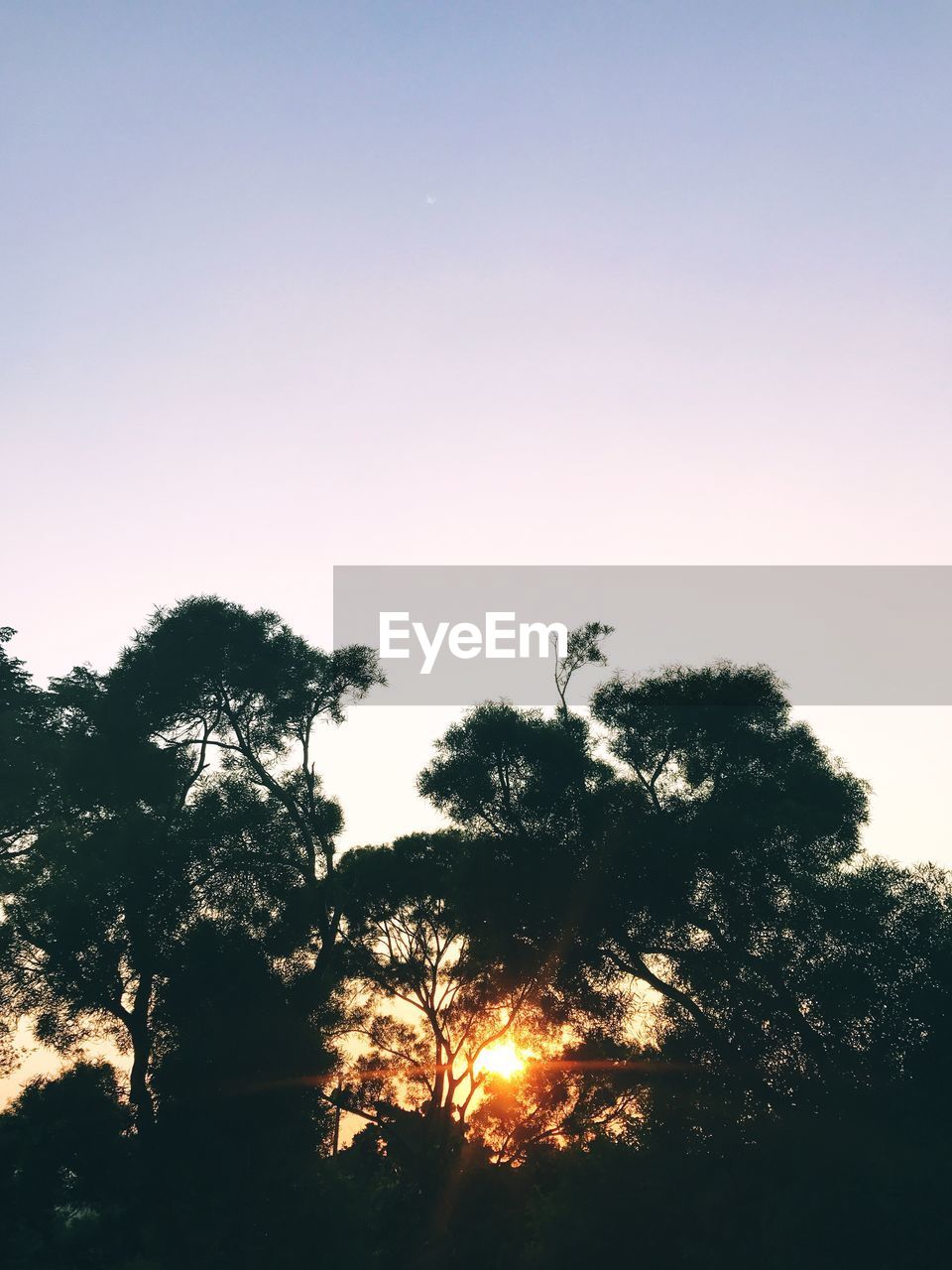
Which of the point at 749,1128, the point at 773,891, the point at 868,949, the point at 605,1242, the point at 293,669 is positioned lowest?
the point at 605,1242

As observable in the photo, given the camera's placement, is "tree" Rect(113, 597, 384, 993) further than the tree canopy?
Yes

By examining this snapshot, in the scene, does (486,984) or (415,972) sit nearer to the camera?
(486,984)

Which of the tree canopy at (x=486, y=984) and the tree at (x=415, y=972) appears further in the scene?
the tree at (x=415, y=972)

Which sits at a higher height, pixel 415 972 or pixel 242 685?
pixel 242 685

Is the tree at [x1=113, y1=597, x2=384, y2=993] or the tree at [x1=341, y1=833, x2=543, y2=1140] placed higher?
the tree at [x1=113, y1=597, x2=384, y2=993]

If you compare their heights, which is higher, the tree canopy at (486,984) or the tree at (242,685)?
the tree at (242,685)

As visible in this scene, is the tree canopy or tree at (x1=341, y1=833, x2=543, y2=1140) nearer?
the tree canopy

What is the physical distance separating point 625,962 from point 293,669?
16.4 meters

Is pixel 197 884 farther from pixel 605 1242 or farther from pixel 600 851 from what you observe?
pixel 605 1242

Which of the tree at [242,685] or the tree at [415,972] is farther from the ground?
the tree at [242,685]

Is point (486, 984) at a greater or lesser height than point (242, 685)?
lesser

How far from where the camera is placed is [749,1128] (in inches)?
672

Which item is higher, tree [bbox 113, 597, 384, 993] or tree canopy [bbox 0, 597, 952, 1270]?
tree [bbox 113, 597, 384, 993]

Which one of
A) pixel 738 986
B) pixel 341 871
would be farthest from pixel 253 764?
pixel 738 986
